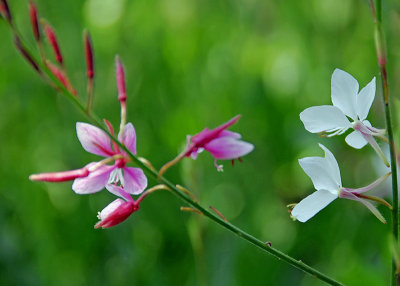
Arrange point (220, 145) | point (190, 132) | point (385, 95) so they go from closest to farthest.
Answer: point (385, 95) → point (220, 145) → point (190, 132)

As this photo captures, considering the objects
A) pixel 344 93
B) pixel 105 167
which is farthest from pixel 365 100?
pixel 105 167

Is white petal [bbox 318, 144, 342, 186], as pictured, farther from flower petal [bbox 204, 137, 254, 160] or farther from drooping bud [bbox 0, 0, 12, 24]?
drooping bud [bbox 0, 0, 12, 24]

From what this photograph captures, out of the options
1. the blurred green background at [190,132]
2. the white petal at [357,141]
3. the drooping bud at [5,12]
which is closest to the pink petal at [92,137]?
the drooping bud at [5,12]

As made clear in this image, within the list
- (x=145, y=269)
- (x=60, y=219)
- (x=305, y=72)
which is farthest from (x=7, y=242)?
(x=305, y=72)

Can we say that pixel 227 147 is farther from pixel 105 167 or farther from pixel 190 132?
pixel 190 132

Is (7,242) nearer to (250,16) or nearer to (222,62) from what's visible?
(222,62)

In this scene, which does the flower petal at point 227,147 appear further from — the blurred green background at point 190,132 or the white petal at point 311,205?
the blurred green background at point 190,132

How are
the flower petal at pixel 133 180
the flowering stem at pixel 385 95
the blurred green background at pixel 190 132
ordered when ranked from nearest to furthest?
1. the flowering stem at pixel 385 95
2. the flower petal at pixel 133 180
3. the blurred green background at pixel 190 132

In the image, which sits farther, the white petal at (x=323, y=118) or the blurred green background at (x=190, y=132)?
the blurred green background at (x=190, y=132)
